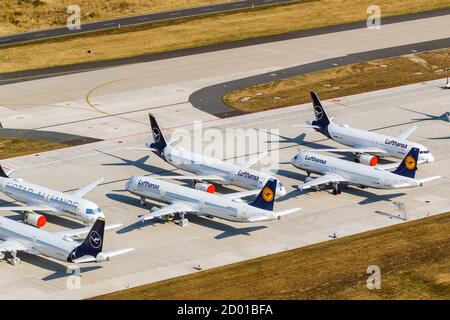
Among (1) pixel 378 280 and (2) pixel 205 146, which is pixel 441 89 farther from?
(1) pixel 378 280

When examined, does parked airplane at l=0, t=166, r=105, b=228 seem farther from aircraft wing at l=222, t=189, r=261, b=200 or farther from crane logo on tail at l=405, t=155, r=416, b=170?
crane logo on tail at l=405, t=155, r=416, b=170

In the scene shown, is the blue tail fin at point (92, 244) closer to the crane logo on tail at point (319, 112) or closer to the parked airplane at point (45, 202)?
the parked airplane at point (45, 202)

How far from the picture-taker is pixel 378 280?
120 metres

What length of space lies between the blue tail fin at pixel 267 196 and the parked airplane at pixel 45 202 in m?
18.3

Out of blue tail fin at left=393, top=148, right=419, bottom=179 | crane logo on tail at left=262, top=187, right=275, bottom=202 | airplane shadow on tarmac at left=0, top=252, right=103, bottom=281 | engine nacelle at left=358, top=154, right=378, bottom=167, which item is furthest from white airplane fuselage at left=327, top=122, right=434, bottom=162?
airplane shadow on tarmac at left=0, top=252, right=103, bottom=281

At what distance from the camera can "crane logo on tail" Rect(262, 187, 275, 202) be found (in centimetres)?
12975

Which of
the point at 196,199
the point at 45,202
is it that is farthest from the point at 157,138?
the point at 45,202

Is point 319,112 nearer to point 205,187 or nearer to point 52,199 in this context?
point 205,187

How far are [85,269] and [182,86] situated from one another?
81652mm

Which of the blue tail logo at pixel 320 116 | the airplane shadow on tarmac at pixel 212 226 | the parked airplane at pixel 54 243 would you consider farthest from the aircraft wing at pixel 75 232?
the blue tail logo at pixel 320 116

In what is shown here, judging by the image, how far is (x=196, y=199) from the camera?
440 ft

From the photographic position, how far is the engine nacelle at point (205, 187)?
143625 millimetres
